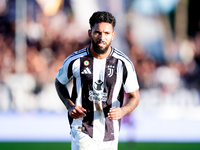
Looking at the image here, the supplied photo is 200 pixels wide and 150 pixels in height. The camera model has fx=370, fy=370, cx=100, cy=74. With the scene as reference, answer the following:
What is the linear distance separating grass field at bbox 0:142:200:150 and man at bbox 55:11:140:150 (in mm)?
3210

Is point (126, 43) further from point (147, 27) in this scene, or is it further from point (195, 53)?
point (195, 53)

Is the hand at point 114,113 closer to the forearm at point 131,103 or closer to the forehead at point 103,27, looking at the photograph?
the forearm at point 131,103

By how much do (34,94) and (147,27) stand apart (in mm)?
3903

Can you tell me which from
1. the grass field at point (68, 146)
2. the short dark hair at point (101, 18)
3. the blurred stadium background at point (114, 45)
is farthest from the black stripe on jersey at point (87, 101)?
the blurred stadium background at point (114, 45)

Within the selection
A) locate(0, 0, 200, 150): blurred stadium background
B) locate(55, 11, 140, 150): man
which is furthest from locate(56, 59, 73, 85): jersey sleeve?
locate(0, 0, 200, 150): blurred stadium background

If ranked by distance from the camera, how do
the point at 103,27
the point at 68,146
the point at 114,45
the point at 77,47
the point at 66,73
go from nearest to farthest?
1. the point at 103,27
2. the point at 66,73
3. the point at 68,146
4. the point at 114,45
5. the point at 77,47

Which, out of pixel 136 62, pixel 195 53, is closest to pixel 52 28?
pixel 136 62

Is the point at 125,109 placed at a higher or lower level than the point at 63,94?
lower

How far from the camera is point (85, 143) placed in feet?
10.7

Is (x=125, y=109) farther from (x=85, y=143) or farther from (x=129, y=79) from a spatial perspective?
(x=85, y=143)

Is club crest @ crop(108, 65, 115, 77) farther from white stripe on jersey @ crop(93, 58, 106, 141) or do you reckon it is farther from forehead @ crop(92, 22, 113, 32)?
forehead @ crop(92, 22, 113, 32)

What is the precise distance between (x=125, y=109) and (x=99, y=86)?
0.31 m

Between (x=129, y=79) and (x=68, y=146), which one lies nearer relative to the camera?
(x=129, y=79)

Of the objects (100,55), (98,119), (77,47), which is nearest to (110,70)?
(100,55)
